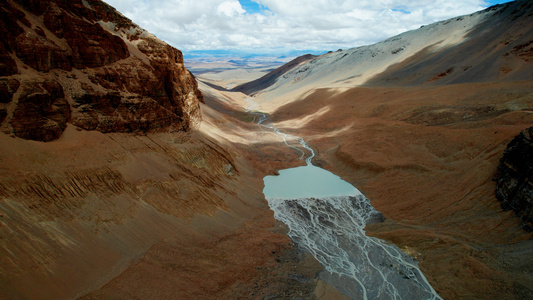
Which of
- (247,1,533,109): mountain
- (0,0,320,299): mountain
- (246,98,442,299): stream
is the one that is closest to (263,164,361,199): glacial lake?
(246,98,442,299): stream

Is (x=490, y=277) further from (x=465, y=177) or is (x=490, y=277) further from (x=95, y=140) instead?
(x=95, y=140)

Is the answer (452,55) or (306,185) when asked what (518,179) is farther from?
(452,55)

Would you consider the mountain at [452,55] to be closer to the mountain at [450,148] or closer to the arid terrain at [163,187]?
the mountain at [450,148]

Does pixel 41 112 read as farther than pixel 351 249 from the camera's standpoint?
No

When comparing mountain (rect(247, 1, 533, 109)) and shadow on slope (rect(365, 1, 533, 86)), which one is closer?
shadow on slope (rect(365, 1, 533, 86))

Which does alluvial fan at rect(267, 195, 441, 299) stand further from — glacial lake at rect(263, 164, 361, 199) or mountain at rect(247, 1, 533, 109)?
mountain at rect(247, 1, 533, 109)

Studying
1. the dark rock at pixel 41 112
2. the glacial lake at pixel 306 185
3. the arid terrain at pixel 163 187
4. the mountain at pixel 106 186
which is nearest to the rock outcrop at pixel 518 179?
the arid terrain at pixel 163 187

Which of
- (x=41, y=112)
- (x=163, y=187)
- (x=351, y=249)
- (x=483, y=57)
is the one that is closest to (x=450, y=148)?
(x=351, y=249)
